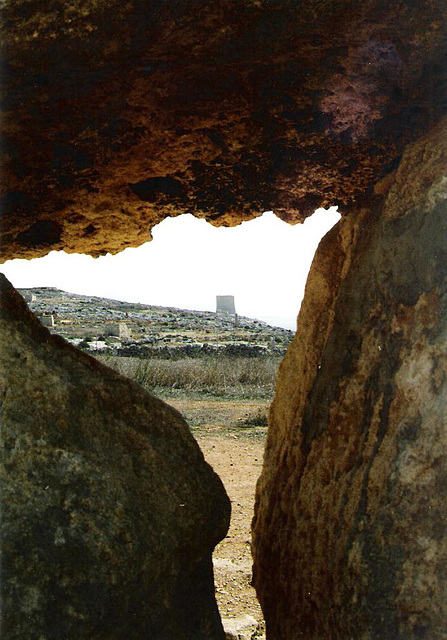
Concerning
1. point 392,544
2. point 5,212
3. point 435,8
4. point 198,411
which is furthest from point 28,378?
point 198,411

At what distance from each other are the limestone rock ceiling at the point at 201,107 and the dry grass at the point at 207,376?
8.27 metres

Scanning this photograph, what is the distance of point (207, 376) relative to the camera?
39.9 ft

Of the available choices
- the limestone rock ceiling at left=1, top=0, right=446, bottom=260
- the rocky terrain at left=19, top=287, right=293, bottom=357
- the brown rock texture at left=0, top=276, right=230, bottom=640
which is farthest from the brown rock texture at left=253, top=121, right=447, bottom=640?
the rocky terrain at left=19, top=287, right=293, bottom=357

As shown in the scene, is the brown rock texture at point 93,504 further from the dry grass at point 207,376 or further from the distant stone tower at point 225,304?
the distant stone tower at point 225,304

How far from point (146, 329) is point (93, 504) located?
21.0 meters

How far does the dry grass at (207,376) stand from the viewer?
11500 millimetres

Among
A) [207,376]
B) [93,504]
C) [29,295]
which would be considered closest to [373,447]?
[93,504]

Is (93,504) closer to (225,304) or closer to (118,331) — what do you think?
(118,331)

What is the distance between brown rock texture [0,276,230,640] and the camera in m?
1.60

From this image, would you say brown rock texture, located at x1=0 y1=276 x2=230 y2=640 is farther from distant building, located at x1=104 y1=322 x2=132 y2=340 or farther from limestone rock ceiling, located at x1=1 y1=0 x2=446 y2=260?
distant building, located at x1=104 y1=322 x2=132 y2=340

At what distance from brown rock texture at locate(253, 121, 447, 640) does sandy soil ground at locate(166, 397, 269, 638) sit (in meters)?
0.65

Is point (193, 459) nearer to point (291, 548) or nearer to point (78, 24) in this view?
point (291, 548)

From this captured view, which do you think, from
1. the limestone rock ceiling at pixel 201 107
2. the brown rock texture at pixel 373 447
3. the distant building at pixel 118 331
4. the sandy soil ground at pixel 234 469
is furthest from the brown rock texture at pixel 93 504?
the distant building at pixel 118 331

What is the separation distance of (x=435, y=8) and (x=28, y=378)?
1.51 meters
